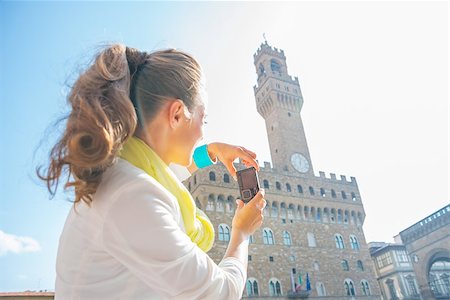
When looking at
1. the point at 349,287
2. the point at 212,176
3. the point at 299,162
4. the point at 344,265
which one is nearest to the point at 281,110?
the point at 299,162

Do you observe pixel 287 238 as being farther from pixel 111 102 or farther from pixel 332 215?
pixel 111 102

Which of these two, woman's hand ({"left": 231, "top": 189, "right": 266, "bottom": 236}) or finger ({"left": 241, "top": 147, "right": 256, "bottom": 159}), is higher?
finger ({"left": 241, "top": 147, "right": 256, "bottom": 159})

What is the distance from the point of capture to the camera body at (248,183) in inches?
66.5

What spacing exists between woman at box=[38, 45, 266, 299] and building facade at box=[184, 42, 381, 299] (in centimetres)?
2019

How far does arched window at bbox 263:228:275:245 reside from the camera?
23106 millimetres

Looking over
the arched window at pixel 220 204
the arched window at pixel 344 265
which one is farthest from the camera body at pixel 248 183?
the arched window at pixel 344 265

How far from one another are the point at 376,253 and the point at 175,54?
4104 centimetres

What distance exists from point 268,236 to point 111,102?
2352 cm

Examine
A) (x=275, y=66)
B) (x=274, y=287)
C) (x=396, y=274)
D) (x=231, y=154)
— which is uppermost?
(x=275, y=66)

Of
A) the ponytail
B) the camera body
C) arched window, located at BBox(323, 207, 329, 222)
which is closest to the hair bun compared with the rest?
the ponytail

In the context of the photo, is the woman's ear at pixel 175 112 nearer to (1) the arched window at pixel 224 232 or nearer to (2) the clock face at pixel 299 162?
(1) the arched window at pixel 224 232

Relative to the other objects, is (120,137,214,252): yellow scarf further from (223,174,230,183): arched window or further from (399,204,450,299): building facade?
Answer: (399,204,450,299): building facade

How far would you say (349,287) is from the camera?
80.4ft

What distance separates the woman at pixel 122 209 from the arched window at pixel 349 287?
2674cm
